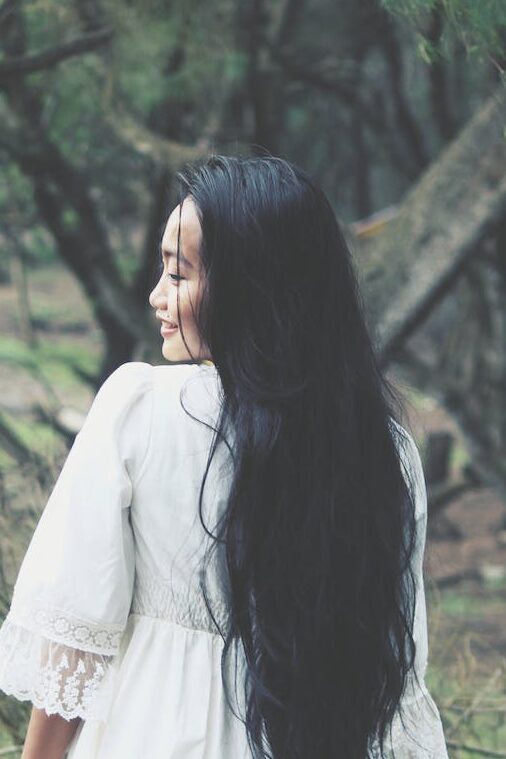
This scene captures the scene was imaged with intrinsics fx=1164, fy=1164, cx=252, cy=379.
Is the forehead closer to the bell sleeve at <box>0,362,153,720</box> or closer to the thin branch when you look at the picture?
the bell sleeve at <box>0,362,153,720</box>

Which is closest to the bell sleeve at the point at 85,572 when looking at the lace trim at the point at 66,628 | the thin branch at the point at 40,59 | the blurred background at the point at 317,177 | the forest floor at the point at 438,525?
the lace trim at the point at 66,628

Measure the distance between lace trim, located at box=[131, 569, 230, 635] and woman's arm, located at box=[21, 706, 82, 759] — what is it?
0.59 ft

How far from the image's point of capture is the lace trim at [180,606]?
149cm

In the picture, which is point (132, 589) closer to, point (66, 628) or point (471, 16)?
point (66, 628)

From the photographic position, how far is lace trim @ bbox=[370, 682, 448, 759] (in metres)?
1.63

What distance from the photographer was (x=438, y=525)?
Answer: 9.09m

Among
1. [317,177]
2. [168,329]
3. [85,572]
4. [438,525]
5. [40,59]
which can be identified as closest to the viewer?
[85,572]

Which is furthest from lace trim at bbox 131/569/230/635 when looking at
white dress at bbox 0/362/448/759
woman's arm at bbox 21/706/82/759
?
woman's arm at bbox 21/706/82/759

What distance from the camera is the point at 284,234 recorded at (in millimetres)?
1482

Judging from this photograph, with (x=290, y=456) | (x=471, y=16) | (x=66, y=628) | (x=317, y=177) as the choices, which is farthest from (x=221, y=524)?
(x=317, y=177)

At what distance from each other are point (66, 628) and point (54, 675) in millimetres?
64

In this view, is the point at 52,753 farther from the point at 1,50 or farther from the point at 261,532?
the point at 1,50

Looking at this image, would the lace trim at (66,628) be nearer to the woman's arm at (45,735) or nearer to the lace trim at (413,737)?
the woman's arm at (45,735)

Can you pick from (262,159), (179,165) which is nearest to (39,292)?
(179,165)
